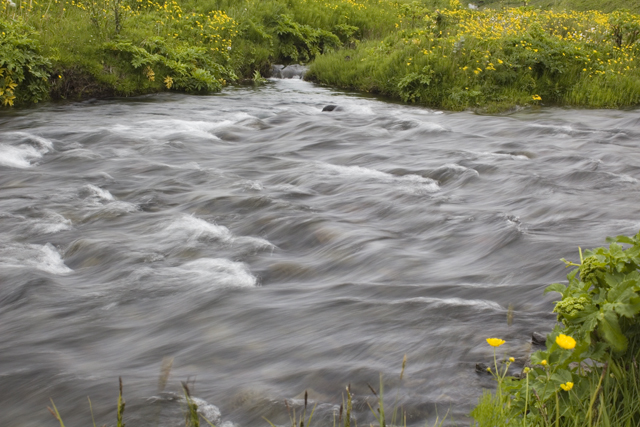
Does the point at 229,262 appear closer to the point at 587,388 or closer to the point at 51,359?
the point at 51,359

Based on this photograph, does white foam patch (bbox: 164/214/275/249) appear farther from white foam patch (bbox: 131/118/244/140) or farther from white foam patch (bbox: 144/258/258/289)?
white foam patch (bbox: 131/118/244/140)

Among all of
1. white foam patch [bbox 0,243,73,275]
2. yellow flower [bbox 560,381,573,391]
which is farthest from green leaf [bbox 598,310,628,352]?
Answer: white foam patch [bbox 0,243,73,275]

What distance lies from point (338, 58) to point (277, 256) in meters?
11.5

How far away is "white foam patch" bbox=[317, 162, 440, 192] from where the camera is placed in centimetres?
741

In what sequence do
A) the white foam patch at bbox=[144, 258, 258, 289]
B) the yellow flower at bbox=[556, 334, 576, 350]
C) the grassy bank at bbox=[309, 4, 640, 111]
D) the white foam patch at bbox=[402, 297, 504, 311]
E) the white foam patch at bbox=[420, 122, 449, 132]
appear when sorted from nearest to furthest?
the yellow flower at bbox=[556, 334, 576, 350] < the white foam patch at bbox=[402, 297, 504, 311] < the white foam patch at bbox=[144, 258, 258, 289] < the white foam patch at bbox=[420, 122, 449, 132] < the grassy bank at bbox=[309, 4, 640, 111]

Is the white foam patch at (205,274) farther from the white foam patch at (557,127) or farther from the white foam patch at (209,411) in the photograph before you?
the white foam patch at (557,127)

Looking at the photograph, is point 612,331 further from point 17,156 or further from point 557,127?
point 557,127

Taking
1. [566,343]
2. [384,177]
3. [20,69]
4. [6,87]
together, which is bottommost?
[384,177]

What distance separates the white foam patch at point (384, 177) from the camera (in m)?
7.41

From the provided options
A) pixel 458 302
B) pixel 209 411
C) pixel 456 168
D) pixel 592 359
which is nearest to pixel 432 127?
pixel 456 168

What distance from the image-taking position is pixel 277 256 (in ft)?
17.4

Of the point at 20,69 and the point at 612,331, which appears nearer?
the point at 612,331

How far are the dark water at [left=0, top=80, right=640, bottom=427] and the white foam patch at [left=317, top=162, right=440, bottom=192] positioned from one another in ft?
0.15

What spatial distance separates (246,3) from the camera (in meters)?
18.5
